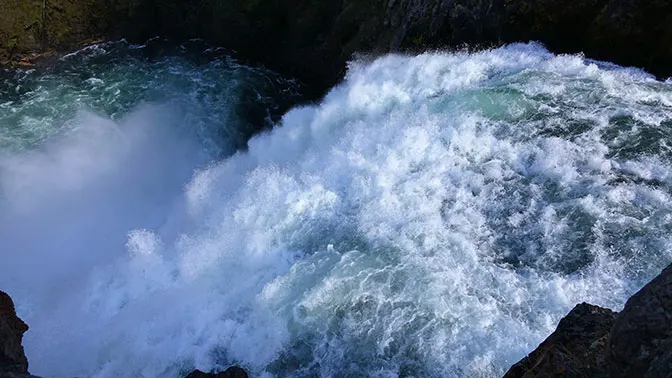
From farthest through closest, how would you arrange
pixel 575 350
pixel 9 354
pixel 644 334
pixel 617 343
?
pixel 9 354, pixel 575 350, pixel 617 343, pixel 644 334

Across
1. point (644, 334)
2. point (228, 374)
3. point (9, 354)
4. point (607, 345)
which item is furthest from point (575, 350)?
point (9, 354)

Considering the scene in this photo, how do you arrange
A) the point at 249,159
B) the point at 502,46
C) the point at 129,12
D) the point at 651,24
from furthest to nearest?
the point at 129,12, the point at 249,159, the point at 502,46, the point at 651,24

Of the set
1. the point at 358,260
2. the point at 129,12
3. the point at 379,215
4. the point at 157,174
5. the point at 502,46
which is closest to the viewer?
the point at 358,260

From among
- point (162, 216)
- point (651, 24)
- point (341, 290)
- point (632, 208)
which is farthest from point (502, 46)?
point (162, 216)

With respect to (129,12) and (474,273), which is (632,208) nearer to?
(474,273)

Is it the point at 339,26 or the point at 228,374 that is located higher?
the point at 228,374

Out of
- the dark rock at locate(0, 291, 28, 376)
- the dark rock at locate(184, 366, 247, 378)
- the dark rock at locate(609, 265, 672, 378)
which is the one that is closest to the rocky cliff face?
the dark rock at locate(609, 265, 672, 378)

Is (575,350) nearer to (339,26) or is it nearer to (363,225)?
(363,225)

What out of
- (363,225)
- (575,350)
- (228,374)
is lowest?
(363,225)
